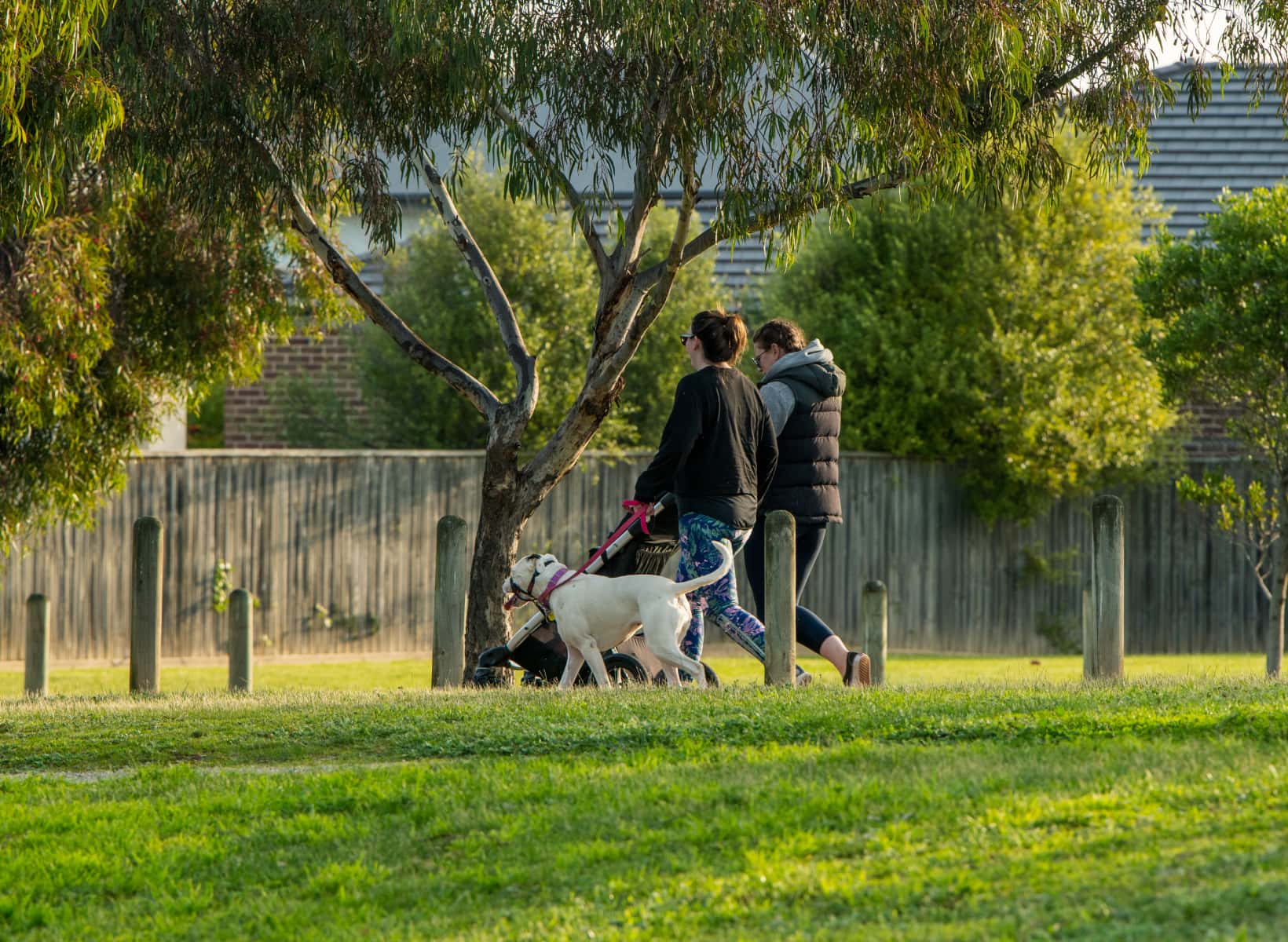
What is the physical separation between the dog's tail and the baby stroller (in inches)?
18.0

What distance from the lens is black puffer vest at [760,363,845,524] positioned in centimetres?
922

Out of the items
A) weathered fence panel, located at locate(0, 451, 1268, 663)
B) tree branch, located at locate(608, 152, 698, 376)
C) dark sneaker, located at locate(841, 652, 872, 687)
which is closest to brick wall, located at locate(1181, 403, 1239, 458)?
weathered fence panel, located at locate(0, 451, 1268, 663)

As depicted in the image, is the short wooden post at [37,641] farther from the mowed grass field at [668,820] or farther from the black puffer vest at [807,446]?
the black puffer vest at [807,446]

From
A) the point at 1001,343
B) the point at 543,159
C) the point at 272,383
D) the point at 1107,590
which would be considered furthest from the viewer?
the point at 272,383

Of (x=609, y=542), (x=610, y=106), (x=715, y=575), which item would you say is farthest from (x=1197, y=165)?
(x=715, y=575)

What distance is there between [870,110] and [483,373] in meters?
11.5

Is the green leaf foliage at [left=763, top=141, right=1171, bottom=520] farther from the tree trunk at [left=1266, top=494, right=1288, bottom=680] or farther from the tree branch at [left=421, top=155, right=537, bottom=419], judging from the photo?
the tree branch at [left=421, top=155, right=537, bottom=419]

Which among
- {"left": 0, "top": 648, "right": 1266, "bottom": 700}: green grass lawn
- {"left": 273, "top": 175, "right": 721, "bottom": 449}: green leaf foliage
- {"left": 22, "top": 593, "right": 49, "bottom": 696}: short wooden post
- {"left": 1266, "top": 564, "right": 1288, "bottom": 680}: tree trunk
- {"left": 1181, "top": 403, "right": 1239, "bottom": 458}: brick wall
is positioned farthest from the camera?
{"left": 1181, "top": 403, "right": 1239, "bottom": 458}: brick wall

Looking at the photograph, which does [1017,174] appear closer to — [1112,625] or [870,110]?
[870,110]

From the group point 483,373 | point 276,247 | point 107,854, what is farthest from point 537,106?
point 483,373

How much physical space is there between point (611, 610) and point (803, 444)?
5.14ft

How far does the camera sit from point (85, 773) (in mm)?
7031

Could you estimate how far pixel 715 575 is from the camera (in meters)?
8.52

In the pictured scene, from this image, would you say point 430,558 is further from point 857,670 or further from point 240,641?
point 857,670
